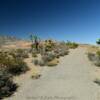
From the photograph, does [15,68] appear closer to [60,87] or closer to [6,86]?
[6,86]

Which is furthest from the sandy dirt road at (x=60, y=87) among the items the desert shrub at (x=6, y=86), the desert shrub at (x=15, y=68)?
the desert shrub at (x=15, y=68)

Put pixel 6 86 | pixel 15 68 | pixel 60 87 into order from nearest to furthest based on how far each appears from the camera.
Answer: pixel 6 86
pixel 60 87
pixel 15 68

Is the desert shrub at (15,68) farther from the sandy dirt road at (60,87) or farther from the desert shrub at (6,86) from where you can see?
the desert shrub at (6,86)

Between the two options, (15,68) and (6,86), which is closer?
(6,86)

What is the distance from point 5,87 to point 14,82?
218 cm

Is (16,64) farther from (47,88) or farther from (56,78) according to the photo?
(47,88)

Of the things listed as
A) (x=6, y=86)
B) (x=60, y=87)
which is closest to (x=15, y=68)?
(x=6, y=86)

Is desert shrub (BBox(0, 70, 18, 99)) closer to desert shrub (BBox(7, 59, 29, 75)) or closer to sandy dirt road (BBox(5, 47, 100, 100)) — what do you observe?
sandy dirt road (BBox(5, 47, 100, 100))

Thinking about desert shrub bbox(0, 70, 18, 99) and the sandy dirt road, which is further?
desert shrub bbox(0, 70, 18, 99)

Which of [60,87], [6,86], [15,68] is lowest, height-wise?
[60,87]

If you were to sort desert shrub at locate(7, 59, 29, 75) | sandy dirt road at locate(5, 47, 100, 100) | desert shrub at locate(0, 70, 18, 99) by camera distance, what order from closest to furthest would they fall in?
sandy dirt road at locate(5, 47, 100, 100) < desert shrub at locate(0, 70, 18, 99) < desert shrub at locate(7, 59, 29, 75)

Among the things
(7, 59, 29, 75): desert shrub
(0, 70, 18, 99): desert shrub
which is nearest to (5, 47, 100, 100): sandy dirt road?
(0, 70, 18, 99): desert shrub

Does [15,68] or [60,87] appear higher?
[15,68]

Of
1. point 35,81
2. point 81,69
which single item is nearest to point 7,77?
point 35,81
